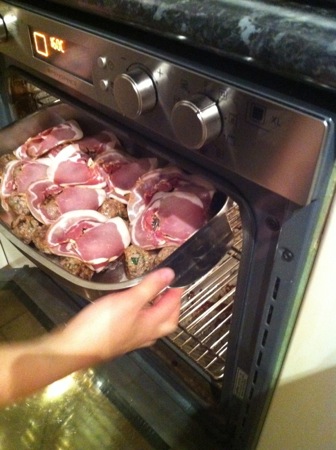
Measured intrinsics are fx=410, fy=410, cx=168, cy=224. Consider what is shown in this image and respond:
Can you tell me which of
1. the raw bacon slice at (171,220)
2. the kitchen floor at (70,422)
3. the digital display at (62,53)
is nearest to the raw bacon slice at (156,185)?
the raw bacon slice at (171,220)

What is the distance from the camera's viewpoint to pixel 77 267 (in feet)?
2.35

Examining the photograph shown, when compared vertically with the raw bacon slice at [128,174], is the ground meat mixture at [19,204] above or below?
below

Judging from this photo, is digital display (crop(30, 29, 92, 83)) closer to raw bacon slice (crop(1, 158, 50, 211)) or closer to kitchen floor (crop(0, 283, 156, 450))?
raw bacon slice (crop(1, 158, 50, 211))

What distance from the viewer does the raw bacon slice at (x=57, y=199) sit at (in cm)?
79

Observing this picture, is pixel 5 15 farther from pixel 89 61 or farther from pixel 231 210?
pixel 231 210

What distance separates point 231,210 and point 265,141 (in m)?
0.29

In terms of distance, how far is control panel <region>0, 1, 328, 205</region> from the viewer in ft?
1.15

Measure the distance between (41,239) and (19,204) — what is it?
11 cm

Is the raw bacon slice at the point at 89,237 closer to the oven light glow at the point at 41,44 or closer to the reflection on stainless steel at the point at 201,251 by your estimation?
the reflection on stainless steel at the point at 201,251

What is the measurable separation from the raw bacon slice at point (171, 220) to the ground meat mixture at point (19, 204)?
0.84ft

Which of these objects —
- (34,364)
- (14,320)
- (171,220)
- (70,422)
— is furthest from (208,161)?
(14,320)

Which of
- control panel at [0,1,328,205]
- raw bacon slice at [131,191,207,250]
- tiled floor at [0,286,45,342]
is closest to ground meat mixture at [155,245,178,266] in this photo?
raw bacon slice at [131,191,207,250]

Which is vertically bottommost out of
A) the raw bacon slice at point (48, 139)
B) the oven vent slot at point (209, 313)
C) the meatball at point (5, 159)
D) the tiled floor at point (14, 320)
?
the tiled floor at point (14, 320)

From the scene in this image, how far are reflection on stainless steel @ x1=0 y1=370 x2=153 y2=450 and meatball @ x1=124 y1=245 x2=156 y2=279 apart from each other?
473 mm
